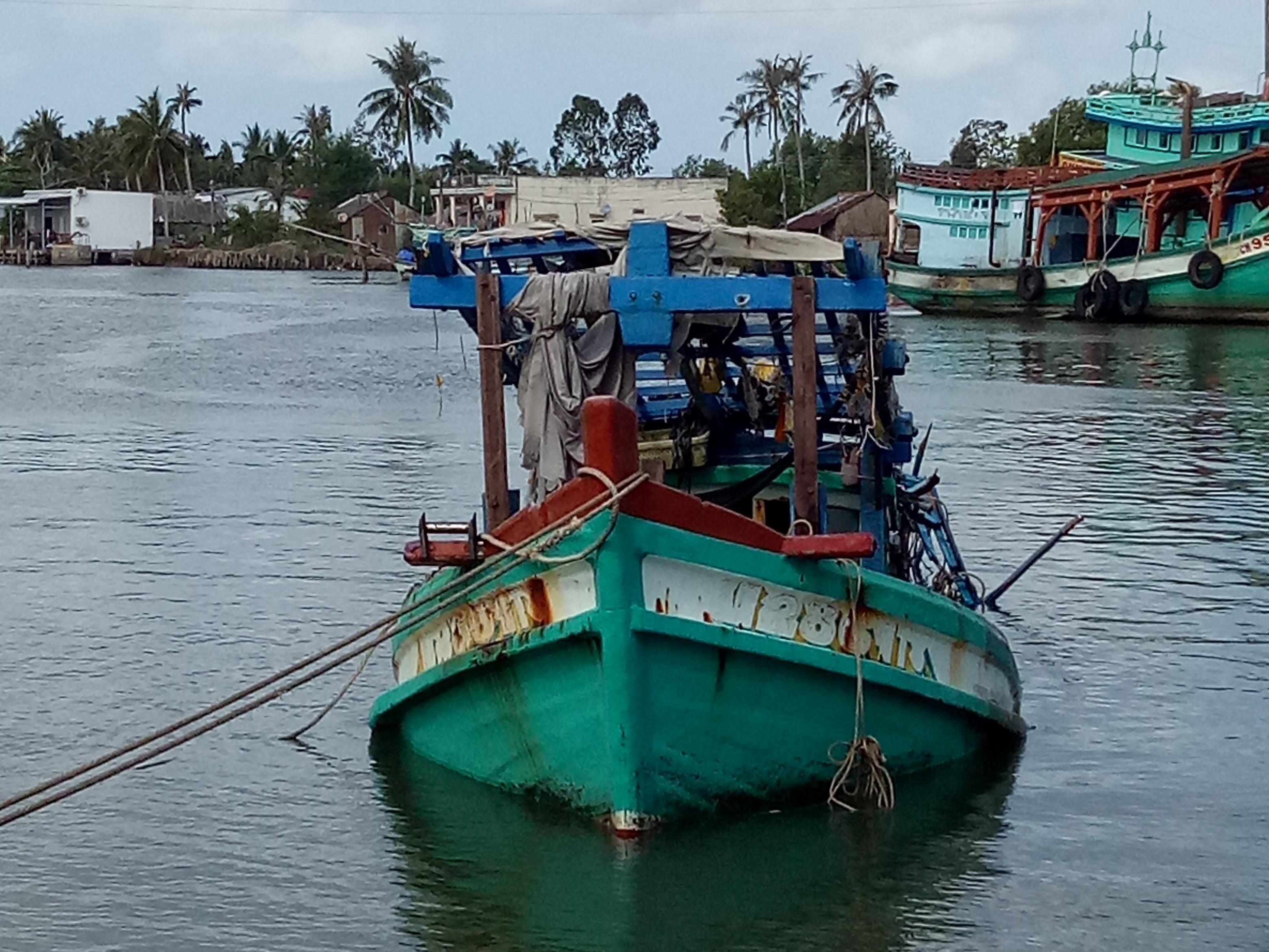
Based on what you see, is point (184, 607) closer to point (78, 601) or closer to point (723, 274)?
point (78, 601)

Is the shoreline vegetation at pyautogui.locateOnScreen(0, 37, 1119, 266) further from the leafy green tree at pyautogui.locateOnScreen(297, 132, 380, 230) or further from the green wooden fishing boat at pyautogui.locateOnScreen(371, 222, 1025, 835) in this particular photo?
the green wooden fishing boat at pyautogui.locateOnScreen(371, 222, 1025, 835)

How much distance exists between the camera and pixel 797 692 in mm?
8430

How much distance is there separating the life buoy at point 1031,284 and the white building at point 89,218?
6408cm

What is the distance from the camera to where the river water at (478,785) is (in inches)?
321

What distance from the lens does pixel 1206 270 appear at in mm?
45781

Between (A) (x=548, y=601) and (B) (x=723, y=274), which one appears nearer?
(A) (x=548, y=601)

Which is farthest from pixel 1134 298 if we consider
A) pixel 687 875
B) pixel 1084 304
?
pixel 687 875

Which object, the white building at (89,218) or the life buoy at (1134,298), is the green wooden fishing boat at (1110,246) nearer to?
the life buoy at (1134,298)

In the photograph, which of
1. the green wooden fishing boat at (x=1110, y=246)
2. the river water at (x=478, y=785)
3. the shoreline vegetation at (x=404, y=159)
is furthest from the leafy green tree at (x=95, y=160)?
the river water at (x=478, y=785)

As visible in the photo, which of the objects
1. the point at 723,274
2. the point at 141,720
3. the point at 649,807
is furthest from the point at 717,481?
the point at 141,720

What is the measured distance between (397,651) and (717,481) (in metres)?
2.24

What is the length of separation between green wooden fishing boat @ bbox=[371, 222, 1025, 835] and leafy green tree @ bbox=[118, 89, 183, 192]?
98.6m

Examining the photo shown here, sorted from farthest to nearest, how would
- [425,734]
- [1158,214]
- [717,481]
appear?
[1158,214]
[717,481]
[425,734]

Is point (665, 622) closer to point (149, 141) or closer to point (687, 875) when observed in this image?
point (687, 875)
